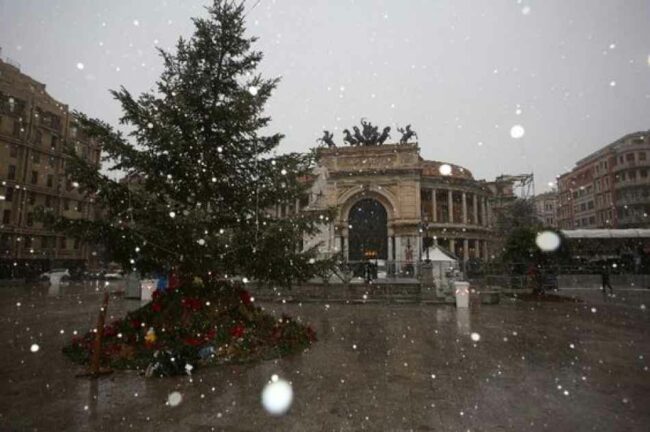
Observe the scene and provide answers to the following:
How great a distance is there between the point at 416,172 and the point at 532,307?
93.3 feet

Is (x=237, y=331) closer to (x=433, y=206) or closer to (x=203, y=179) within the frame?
(x=203, y=179)

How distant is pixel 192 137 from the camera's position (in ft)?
28.0

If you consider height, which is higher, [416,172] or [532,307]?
[416,172]

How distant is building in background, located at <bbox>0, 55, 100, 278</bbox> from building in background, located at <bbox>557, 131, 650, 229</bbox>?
70671 mm

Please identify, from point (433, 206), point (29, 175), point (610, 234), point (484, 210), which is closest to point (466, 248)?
point (433, 206)

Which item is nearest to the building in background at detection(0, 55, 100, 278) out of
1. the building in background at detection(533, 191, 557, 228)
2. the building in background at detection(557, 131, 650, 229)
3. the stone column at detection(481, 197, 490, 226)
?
the stone column at detection(481, 197, 490, 226)

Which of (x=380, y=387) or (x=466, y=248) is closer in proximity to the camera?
(x=380, y=387)

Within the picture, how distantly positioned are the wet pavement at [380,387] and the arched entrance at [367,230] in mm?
33493

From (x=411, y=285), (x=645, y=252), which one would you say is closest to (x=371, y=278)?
(x=411, y=285)

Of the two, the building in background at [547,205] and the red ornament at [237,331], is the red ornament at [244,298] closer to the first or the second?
the red ornament at [237,331]

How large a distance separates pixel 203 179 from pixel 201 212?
191cm

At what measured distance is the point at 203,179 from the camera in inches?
349

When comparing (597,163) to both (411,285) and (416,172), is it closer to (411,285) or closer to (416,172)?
(416,172)

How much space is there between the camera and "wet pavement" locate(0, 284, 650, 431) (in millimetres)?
4535
